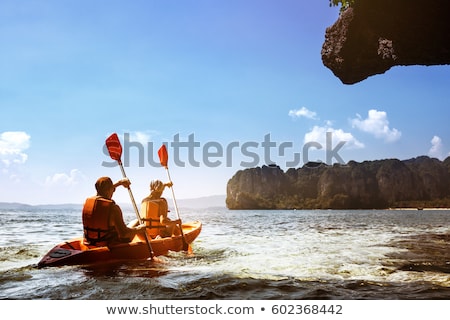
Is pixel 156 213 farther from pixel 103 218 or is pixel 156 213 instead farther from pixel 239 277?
pixel 239 277

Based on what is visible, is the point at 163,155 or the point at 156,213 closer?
the point at 156,213

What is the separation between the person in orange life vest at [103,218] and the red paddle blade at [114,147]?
1.15 meters

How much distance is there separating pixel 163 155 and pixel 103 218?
2873 millimetres

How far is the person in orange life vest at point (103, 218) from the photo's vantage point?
4441mm

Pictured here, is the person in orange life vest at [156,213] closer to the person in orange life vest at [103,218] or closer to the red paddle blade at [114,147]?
the red paddle blade at [114,147]

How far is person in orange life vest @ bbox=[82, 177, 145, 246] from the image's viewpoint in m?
4.44

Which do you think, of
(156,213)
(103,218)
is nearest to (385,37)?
(156,213)

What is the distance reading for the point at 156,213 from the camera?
6031 millimetres

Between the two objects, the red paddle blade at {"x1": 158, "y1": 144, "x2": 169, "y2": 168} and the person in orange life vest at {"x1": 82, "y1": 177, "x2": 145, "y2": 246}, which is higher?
the red paddle blade at {"x1": 158, "y1": 144, "x2": 169, "y2": 168}

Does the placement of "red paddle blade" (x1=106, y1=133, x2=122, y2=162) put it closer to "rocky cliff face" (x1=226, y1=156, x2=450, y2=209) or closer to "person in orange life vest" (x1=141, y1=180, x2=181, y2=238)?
"person in orange life vest" (x1=141, y1=180, x2=181, y2=238)

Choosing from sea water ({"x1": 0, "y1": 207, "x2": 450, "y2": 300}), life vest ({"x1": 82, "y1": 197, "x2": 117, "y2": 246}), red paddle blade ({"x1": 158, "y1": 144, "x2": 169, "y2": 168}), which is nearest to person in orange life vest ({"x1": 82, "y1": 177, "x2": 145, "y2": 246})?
life vest ({"x1": 82, "y1": 197, "x2": 117, "y2": 246})

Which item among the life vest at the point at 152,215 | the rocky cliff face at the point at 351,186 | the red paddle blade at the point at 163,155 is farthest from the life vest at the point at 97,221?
the rocky cliff face at the point at 351,186

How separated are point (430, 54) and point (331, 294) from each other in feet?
18.4
